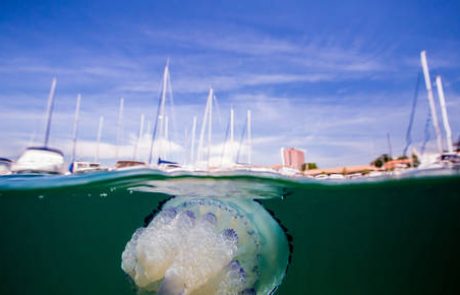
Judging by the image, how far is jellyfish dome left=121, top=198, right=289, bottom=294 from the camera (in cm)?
352

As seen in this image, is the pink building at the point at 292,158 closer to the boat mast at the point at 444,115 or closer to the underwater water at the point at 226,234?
the underwater water at the point at 226,234

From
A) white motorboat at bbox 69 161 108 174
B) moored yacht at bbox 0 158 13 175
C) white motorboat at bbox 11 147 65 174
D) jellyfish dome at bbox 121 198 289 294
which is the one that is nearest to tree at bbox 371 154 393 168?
jellyfish dome at bbox 121 198 289 294

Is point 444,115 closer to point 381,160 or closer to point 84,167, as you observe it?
point 381,160

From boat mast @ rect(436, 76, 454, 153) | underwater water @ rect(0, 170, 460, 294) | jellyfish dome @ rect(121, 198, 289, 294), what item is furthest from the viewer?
boat mast @ rect(436, 76, 454, 153)

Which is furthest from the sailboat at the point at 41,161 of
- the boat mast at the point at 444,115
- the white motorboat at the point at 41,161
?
the boat mast at the point at 444,115

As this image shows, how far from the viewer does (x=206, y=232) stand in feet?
13.0

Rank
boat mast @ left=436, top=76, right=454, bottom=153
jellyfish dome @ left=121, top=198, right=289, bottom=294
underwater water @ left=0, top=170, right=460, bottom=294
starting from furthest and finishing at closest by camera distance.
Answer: boat mast @ left=436, top=76, right=454, bottom=153 → underwater water @ left=0, top=170, right=460, bottom=294 → jellyfish dome @ left=121, top=198, right=289, bottom=294

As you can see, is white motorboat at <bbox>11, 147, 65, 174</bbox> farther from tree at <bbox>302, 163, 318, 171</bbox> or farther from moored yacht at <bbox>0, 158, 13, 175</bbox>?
tree at <bbox>302, 163, 318, 171</bbox>

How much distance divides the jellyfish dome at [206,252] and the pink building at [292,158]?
13.4ft

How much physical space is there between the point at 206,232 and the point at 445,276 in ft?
73.2

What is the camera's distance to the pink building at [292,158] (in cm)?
852

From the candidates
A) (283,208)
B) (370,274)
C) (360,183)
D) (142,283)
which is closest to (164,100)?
(283,208)

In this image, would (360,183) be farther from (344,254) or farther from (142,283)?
(344,254)

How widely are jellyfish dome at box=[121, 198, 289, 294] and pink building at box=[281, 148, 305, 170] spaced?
4079mm
